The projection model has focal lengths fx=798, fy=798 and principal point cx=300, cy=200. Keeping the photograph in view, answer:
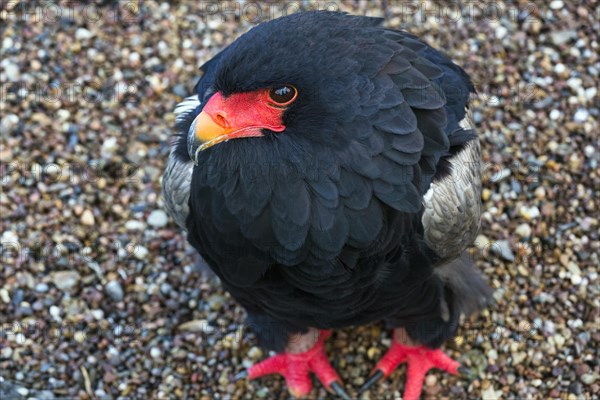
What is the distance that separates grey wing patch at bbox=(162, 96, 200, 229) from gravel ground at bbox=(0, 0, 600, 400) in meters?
1.18

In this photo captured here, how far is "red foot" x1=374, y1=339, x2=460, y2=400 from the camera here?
5.14 meters

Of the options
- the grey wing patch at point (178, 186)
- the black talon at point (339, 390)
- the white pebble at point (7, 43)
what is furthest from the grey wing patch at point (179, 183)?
the white pebble at point (7, 43)

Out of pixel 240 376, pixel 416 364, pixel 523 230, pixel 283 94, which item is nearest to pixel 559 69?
pixel 523 230

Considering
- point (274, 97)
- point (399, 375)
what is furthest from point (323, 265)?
point (399, 375)

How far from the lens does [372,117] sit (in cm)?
345

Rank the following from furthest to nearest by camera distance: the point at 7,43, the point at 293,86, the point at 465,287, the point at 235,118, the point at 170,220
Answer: the point at 7,43, the point at 170,220, the point at 465,287, the point at 235,118, the point at 293,86

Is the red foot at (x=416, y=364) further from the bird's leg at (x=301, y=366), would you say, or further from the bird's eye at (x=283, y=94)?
the bird's eye at (x=283, y=94)

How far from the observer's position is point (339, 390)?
16.9 ft

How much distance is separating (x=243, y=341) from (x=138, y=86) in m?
2.18

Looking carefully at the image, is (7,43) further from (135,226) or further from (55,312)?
(55,312)

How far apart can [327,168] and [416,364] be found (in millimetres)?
2194

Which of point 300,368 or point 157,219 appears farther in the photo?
point 157,219

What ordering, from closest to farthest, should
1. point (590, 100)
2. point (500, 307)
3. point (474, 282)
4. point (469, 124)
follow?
point (469, 124), point (474, 282), point (500, 307), point (590, 100)

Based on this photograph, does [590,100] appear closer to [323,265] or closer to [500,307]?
[500,307]
